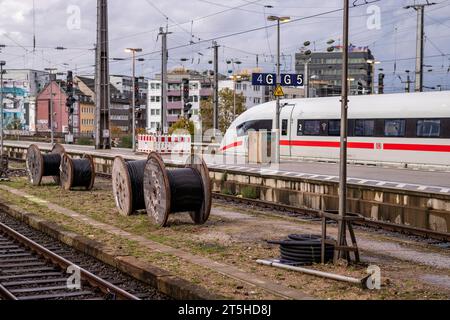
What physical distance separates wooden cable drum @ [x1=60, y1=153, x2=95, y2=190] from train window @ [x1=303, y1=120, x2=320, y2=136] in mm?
12993

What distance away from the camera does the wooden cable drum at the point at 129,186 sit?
16.2 m

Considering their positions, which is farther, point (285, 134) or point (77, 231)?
point (285, 134)

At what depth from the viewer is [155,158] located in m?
14.5

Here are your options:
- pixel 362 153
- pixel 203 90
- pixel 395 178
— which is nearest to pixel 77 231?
pixel 395 178

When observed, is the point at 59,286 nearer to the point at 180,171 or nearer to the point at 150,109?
the point at 180,171

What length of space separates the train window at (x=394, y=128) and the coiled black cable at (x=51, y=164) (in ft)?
46.6

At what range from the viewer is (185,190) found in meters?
14.4

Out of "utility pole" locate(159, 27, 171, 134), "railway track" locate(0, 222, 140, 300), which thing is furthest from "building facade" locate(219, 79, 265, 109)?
"railway track" locate(0, 222, 140, 300)

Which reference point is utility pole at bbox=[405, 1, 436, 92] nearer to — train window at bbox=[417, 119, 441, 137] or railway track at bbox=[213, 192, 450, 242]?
train window at bbox=[417, 119, 441, 137]

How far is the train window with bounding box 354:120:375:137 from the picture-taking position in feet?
95.1

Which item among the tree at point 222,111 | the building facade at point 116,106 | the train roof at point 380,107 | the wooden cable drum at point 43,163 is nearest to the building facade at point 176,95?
the building facade at point 116,106

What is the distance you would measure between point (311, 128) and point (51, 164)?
1366 centimetres

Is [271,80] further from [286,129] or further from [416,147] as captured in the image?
[416,147]
